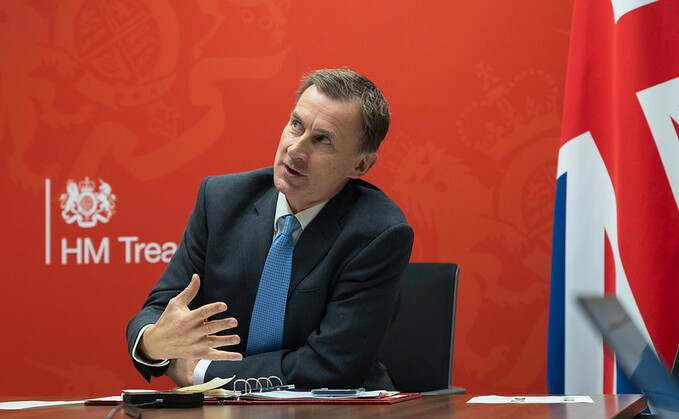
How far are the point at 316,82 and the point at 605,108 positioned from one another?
3.33 ft

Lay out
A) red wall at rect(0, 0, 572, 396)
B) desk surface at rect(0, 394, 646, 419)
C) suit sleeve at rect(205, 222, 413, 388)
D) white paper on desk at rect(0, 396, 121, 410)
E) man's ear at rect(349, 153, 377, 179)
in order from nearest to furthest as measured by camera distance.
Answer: desk surface at rect(0, 394, 646, 419) → white paper on desk at rect(0, 396, 121, 410) → suit sleeve at rect(205, 222, 413, 388) → man's ear at rect(349, 153, 377, 179) → red wall at rect(0, 0, 572, 396)

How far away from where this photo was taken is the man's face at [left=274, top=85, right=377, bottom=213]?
2096 mm

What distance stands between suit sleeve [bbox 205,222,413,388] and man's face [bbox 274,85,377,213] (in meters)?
0.22

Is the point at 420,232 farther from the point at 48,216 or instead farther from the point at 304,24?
the point at 48,216

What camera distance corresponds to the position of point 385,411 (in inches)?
53.9

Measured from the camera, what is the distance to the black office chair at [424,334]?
2.31 meters

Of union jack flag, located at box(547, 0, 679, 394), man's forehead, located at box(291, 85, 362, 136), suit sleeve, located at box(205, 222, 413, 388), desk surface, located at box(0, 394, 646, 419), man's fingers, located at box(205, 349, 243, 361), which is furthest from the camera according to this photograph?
Result: union jack flag, located at box(547, 0, 679, 394)

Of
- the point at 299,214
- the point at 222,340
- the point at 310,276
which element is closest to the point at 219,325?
the point at 222,340

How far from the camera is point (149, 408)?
1.40 metres

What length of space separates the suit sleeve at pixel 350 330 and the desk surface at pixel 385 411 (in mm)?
381

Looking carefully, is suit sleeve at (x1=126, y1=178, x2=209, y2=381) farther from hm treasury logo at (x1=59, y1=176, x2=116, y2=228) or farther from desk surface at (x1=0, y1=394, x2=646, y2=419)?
hm treasury logo at (x1=59, y1=176, x2=116, y2=228)

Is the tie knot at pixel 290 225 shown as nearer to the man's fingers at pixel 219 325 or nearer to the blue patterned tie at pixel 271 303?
the blue patterned tie at pixel 271 303

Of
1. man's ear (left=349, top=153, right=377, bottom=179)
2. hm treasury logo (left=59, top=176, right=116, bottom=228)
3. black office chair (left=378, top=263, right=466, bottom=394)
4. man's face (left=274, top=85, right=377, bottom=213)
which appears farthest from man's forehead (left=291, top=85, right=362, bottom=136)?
hm treasury logo (left=59, top=176, right=116, bottom=228)

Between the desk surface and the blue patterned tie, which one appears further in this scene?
the blue patterned tie
